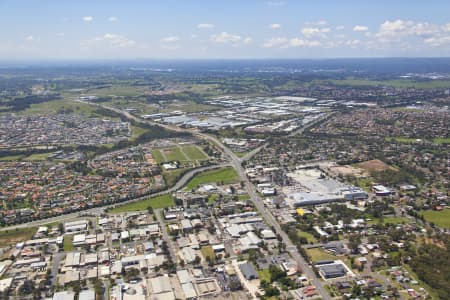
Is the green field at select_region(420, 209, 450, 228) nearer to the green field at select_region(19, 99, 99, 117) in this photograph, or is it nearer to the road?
the road

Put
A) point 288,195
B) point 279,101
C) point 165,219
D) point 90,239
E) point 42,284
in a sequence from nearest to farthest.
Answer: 1. point 42,284
2. point 90,239
3. point 165,219
4. point 288,195
5. point 279,101

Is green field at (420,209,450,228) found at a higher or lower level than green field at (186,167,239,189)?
lower

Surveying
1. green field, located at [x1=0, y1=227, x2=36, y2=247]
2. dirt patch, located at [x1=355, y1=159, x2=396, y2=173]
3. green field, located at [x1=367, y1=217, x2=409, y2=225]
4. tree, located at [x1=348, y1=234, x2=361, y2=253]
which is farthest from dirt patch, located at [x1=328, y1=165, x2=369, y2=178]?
green field, located at [x1=0, y1=227, x2=36, y2=247]

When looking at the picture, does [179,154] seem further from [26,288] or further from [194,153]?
[26,288]

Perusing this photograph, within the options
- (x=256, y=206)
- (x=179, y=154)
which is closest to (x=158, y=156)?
(x=179, y=154)

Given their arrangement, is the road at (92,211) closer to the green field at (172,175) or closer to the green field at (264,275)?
the green field at (172,175)

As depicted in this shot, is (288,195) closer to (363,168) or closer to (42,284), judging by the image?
(363,168)

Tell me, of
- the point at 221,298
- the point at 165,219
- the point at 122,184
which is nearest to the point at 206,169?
the point at 122,184
